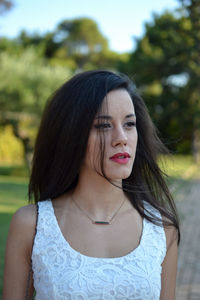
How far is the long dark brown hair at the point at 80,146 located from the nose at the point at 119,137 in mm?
96

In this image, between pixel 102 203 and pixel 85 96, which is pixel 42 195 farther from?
pixel 85 96

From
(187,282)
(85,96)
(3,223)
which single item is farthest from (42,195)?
(3,223)

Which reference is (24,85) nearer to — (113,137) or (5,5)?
(5,5)

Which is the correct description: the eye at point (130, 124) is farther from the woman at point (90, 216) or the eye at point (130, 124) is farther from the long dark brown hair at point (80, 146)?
the long dark brown hair at point (80, 146)

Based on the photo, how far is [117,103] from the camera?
1.50 metres

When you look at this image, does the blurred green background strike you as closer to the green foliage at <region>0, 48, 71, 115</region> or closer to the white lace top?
the green foliage at <region>0, 48, 71, 115</region>

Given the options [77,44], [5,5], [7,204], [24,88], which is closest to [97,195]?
[7,204]

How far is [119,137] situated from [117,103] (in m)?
0.13

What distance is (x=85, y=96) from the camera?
150 cm

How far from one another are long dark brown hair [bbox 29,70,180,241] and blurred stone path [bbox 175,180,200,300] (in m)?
2.62

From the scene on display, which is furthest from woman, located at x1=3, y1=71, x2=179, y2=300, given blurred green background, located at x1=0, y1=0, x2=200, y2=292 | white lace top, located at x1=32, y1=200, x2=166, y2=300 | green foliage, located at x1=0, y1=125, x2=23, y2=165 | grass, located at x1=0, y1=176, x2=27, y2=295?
green foliage, located at x1=0, y1=125, x2=23, y2=165

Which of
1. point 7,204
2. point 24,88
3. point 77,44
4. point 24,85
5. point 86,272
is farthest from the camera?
point 77,44

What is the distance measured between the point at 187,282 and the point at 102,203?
3.28 metres

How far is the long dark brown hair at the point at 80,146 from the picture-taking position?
4.93 ft
